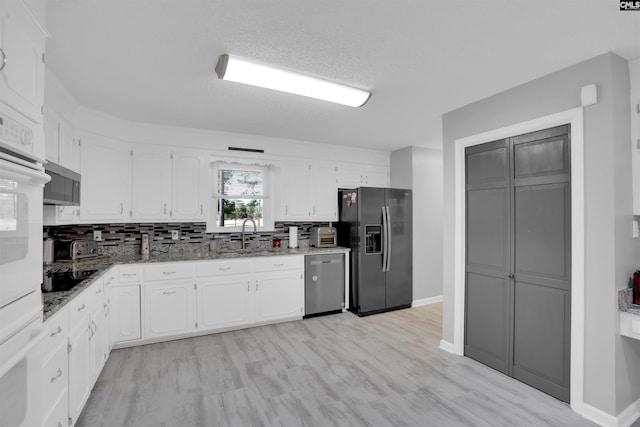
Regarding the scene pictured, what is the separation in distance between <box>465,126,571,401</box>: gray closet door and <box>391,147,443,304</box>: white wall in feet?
5.70

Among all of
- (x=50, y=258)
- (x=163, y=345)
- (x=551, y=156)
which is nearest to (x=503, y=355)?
(x=551, y=156)

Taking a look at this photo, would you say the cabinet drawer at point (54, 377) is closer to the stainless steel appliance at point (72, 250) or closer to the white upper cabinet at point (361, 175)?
the stainless steel appliance at point (72, 250)

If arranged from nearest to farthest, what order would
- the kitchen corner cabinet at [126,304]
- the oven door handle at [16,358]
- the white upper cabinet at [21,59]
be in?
the oven door handle at [16,358] < the white upper cabinet at [21,59] < the kitchen corner cabinet at [126,304]

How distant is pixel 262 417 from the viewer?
2.07 metres

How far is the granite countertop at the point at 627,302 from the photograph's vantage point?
195cm

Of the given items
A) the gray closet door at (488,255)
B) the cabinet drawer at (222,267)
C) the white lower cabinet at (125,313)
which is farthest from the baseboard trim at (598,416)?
the white lower cabinet at (125,313)

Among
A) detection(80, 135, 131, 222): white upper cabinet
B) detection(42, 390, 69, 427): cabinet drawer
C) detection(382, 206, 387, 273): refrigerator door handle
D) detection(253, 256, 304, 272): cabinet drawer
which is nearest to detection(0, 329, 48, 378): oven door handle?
detection(42, 390, 69, 427): cabinet drawer

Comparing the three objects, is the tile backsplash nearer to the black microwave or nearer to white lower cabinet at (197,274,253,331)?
white lower cabinet at (197,274,253,331)

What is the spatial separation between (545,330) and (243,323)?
3.04 meters

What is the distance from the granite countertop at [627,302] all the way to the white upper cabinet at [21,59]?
3361 millimetres

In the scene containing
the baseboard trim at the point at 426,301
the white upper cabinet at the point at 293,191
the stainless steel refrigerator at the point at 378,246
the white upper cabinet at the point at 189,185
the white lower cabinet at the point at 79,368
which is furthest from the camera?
the baseboard trim at the point at 426,301

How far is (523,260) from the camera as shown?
251 centimetres

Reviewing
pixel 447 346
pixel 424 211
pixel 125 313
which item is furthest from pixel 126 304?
pixel 424 211

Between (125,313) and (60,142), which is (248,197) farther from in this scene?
(60,142)
